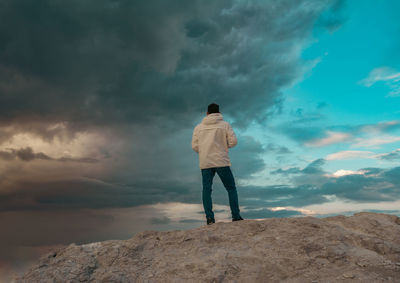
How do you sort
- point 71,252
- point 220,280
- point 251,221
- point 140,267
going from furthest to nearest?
1. point 251,221
2. point 71,252
3. point 140,267
4. point 220,280

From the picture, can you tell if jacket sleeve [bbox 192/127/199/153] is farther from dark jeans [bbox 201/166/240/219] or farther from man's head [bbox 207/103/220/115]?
dark jeans [bbox 201/166/240/219]

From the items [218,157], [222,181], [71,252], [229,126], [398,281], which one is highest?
[229,126]

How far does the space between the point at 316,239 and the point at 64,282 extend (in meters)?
4.68

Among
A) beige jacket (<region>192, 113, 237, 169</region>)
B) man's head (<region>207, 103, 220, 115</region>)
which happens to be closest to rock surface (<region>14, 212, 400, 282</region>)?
beige jacket (<region>192, 113, 237, 169</region>)

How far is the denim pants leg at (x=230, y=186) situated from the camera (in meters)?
7.97

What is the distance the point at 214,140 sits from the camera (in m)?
8.05

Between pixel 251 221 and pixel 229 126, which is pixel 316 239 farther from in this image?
pixel 229 126

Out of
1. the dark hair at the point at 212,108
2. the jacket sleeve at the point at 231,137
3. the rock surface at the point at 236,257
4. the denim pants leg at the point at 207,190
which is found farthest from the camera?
the dark hair at the point at 212,108

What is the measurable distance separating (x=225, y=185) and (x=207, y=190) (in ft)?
1.60

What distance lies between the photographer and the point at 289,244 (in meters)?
6.10

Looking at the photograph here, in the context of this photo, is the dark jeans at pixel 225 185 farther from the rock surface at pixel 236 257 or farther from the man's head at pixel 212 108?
the man's head at pixel 212 108

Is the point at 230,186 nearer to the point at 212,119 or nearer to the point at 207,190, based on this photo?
the point at 207,190

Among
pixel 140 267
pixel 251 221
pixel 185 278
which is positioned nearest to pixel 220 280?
pixel 185 278

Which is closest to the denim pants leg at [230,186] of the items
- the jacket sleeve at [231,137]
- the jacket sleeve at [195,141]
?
the jacket sleeve at [231,137]
